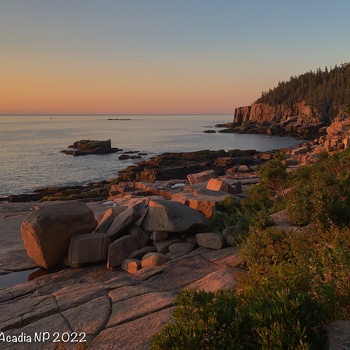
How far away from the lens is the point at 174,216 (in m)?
10.8

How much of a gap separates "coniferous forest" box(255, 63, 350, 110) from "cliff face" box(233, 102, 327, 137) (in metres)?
3.50

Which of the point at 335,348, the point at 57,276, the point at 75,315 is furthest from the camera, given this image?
the point at 57,276

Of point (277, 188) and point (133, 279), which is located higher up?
point (277, 188)

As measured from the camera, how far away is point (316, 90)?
118188 millimetres

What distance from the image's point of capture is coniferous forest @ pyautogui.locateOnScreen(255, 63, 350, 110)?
107312 mm

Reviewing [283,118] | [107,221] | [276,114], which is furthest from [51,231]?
[276,114]

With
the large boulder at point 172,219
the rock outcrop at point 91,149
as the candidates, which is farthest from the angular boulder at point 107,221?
the rock outcrop at point 91,149

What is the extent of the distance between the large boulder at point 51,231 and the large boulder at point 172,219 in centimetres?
231

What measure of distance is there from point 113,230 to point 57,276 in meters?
2.20

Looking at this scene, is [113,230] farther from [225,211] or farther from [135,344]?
[135,344]

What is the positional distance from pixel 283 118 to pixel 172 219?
11871cm

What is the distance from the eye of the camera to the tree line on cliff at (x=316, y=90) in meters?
106

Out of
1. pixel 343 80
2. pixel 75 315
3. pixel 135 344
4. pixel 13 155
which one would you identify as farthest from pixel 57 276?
pixel 343 80

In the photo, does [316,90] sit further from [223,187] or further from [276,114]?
[223,187]
